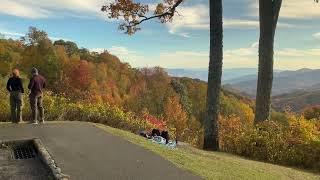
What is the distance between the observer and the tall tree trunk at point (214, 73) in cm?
1823

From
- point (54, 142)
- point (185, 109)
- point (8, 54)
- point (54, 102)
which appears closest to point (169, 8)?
point (54, 102)

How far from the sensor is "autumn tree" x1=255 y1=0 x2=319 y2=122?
64.9 ft

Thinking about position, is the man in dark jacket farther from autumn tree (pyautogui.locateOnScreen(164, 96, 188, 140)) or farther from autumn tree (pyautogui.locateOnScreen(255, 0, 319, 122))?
autumn tree (pyautogui.locateOnScreen(164, 96, 188, 140))

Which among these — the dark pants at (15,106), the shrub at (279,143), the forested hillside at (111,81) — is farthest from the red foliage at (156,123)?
the forested hillside at (111,81)

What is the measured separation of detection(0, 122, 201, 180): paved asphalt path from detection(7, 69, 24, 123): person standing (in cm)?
93

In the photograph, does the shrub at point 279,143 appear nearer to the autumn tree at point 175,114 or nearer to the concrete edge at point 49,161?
the concrete edge at point 49,161

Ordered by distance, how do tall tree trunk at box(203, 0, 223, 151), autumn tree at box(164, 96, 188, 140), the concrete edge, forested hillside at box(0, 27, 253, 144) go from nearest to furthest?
the concrete edge, tall tree trunk at box(203, 0, 223, 151), forested hillside at box(0, 27, 253, 144), autumn tree at box(164, 96, 188, 140)

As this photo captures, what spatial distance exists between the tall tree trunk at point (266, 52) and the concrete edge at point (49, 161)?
10.3 m

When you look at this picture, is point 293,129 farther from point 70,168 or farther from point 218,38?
point 70,168

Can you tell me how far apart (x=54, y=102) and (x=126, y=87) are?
95228 millimetres

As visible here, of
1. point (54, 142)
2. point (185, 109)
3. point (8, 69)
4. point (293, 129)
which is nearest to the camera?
point (54, 142)

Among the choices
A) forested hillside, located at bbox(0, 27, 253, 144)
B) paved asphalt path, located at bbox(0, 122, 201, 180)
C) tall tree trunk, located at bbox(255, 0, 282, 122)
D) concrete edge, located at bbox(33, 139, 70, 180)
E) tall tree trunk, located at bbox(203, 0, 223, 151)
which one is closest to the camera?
concrete edge, located at bbox(33, 139, 70, 180)

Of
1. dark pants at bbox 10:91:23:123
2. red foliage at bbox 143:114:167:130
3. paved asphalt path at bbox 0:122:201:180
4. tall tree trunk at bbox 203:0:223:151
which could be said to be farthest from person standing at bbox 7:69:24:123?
red foliage at bbox 143:114:167:130

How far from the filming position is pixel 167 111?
96688 mm
